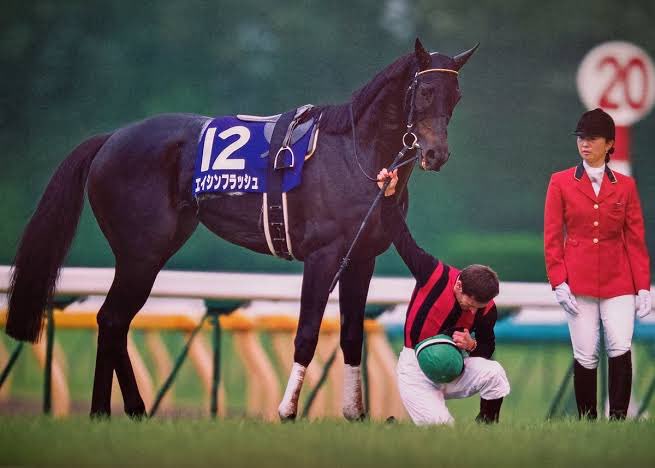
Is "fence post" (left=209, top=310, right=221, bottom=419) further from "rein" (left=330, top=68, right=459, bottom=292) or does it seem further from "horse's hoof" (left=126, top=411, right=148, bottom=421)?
"rein" (left=330, top=68, right=459, bottom=292)

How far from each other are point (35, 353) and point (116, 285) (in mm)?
1091

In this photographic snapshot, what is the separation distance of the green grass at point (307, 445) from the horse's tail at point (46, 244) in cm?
64

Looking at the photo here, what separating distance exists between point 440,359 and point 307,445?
790mm

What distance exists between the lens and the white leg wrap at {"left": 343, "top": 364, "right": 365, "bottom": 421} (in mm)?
4465

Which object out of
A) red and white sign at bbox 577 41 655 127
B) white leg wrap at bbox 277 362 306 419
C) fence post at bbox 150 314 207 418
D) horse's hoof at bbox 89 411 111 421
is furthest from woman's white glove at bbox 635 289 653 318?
horse's hoof at bbox 89 411 111 421

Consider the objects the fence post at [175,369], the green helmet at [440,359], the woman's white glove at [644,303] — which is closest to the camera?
the green helmet at [440,359]

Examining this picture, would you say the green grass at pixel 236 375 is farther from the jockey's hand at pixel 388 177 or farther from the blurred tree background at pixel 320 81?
the jockey's hand at pixel 388 177

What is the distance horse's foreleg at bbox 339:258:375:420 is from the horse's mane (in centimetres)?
58

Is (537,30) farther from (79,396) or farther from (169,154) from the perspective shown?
(79,396)

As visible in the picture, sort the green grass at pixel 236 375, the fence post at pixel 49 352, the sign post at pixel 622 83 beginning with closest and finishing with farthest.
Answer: the fence post at pixel 49 352 < the green grass at pixel 236 375 < the sign post at pixel 622 83

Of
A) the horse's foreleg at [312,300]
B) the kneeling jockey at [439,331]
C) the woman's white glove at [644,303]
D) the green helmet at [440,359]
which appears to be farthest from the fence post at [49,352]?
the woman's white glove at [644,303]

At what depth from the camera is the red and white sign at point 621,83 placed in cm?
606

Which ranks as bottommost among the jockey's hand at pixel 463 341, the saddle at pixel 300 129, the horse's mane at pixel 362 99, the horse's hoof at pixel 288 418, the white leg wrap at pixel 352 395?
the horse's hoof at pixel 288 418

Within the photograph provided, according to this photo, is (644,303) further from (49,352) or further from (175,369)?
(49,352)
